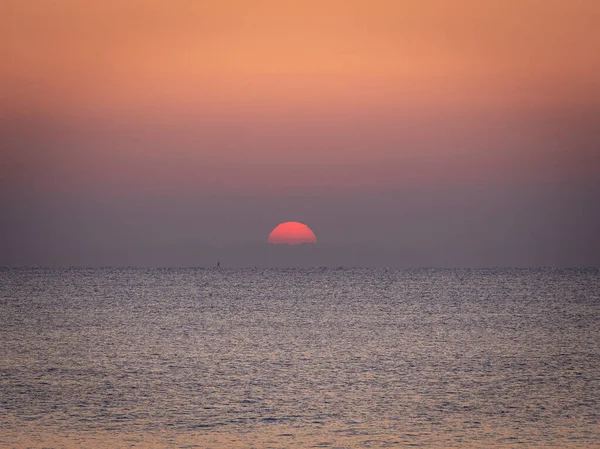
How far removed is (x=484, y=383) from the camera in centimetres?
4409

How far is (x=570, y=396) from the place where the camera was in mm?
39281

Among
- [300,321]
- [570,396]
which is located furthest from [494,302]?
[570,396]

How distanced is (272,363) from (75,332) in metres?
31.0

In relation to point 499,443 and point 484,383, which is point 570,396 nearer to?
point 484,383

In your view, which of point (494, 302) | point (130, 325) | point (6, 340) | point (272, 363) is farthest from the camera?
point (494, 302)

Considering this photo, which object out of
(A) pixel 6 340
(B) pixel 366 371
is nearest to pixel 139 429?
(B) pixel 366 371

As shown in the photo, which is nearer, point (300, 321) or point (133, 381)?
point (133, 381)

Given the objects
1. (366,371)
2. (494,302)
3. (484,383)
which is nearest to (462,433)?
(484,383)

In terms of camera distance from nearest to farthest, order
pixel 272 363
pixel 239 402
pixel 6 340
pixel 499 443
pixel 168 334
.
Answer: pixel 499 443
pixel 239 402
pixel 272 363
pixel 6 340
pixel 168 334

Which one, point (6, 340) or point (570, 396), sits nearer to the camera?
point (570, 396)

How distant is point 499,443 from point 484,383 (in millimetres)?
14859

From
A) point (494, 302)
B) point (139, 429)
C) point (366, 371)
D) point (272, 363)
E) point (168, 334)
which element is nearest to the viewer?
point (139, 429)

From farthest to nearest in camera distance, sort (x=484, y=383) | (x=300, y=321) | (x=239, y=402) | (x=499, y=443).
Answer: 1. (x=300, y=321)
2. (x=484, y=383)
3. (x=239, y=402)
4. (x=499, y=443)

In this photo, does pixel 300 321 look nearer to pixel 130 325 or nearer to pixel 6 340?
pixel 130 325
